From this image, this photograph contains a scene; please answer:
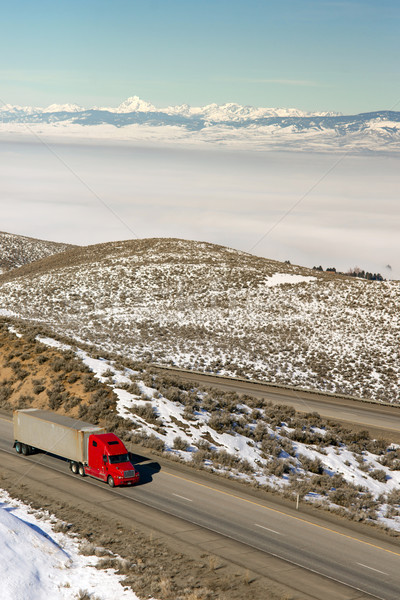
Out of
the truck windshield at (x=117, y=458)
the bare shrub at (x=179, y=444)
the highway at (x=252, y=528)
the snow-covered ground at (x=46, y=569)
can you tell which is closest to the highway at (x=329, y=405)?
the bare shrub at (x=179, y=444)

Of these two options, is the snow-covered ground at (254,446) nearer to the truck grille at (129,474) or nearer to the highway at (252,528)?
the highway at (252,528)

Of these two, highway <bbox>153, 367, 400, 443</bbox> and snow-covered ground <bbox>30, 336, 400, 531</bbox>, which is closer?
snow-covered ground <bbox>30, 336, 400, 531</bbox>

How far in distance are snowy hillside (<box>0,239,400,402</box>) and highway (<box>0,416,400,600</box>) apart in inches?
1171

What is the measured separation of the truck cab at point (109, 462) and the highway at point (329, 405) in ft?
65.8

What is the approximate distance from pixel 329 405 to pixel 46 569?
107ft

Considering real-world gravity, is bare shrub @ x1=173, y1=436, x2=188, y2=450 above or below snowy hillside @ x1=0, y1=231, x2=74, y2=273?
below

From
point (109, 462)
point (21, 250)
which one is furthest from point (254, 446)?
point (21, 250)

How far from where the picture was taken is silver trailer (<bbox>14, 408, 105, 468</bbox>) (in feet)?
84.3

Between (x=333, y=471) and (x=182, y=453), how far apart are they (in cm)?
809

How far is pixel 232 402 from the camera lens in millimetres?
37719

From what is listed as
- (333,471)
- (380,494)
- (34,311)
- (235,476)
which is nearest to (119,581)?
(235,476)

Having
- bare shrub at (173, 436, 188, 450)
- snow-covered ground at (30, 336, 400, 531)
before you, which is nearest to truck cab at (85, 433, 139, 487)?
snow-covered ground at (30, 336, 400, 531)

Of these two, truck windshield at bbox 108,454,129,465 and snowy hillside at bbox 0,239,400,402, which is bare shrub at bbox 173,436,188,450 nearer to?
truck windshield at bbox 108,454,129,465

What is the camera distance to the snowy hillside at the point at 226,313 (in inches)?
2269
